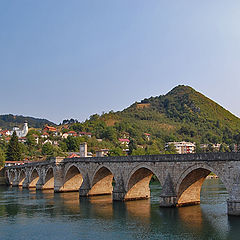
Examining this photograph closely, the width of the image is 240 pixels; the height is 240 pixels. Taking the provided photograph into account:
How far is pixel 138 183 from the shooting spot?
123 ft

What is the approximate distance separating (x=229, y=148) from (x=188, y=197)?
3828 inches

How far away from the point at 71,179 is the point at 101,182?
863 centimetres

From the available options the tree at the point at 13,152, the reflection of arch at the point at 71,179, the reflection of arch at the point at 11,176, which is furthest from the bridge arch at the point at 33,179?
the tree at the point at 13,152

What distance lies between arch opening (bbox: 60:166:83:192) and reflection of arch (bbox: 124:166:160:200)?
48.4 ft

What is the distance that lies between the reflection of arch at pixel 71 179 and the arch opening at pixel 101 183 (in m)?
6.81

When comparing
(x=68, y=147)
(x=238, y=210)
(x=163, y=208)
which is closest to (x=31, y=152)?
(x=68, y=147)

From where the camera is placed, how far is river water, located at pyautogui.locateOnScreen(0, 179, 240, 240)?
23719 millimetres

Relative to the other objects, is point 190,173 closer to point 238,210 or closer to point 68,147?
point 238,210

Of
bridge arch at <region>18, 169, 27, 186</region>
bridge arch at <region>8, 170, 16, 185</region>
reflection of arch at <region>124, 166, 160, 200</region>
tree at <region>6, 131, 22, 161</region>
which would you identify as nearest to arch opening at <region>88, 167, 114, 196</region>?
reflection of arch at <region>124, 166, 160, 200</region>

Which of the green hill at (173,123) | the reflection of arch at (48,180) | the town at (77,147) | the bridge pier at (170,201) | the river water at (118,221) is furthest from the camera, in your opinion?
the green hill at (173,123)

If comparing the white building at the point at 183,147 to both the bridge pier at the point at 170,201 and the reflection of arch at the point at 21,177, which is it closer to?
the reflection of arch at the point at 21,177

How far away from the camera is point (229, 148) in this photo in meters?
124

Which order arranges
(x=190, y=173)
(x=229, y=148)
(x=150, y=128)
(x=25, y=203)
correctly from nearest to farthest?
1. (x=190, y=173)
2. (x=25, y=203)
3. (x=229, y=148)
4. (x=150, y=128)

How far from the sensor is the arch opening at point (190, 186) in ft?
99.9
